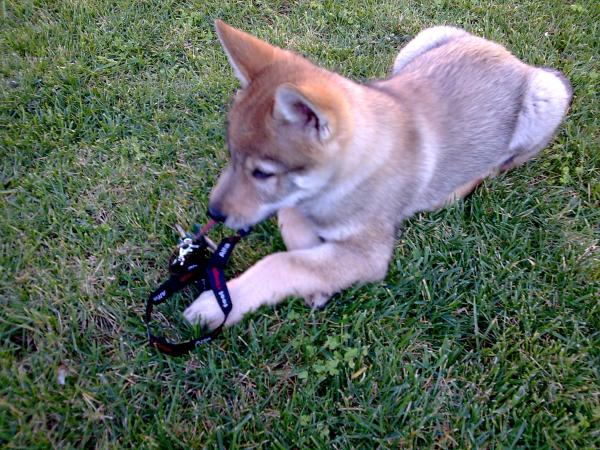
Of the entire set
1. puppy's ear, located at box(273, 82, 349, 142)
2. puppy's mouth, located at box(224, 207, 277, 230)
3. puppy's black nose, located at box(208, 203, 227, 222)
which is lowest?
puppy's mouth, located at box(224, 207, 277, 230)

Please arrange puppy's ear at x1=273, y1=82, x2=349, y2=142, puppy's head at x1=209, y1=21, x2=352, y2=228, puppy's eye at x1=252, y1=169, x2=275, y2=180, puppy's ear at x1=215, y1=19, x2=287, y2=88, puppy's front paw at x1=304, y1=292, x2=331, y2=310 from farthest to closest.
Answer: puppy's front paw at x1=304, y1=292, x2=331, y2=310 → puppy's ear at x1=215, y1=19, x2=287, y2=88 → puppy's eye at x1=252, y1=169, x2=275, y2=180 → puppy's head at x1=209, y1=21, x2=352, y2=228 → puppy's ear at x1=273, y1=82, x2=349, y2=142

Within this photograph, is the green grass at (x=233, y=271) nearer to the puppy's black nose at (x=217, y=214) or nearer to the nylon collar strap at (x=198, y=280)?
the nylon collar strap at (x=198, y=280)

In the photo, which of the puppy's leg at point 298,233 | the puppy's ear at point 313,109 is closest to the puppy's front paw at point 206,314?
the puppy's leg at point 298,233

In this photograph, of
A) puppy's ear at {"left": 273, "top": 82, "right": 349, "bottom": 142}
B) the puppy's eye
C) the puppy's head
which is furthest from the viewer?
the puppy's eye

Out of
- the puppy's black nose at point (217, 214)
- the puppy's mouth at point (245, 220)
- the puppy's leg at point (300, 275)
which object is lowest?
the puppy's leg at point (300, 275)

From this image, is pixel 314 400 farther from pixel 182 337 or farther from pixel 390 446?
pixel 182 337

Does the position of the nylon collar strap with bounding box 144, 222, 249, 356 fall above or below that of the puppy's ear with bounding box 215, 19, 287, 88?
below

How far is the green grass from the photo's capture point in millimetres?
2205

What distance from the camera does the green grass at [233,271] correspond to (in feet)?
7.23

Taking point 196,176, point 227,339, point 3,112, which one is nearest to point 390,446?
point 227,339

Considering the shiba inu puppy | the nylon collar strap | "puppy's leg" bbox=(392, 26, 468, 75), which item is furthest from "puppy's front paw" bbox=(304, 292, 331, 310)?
"puppy's leg" bbox=(392, 26, 468, 75)

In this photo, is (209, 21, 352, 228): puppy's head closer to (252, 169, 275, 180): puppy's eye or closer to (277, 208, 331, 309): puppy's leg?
(252, 169, 275, 180): puppy's eye

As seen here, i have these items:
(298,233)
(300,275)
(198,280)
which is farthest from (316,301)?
(198,280)

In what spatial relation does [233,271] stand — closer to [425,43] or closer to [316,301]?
[316,301]
